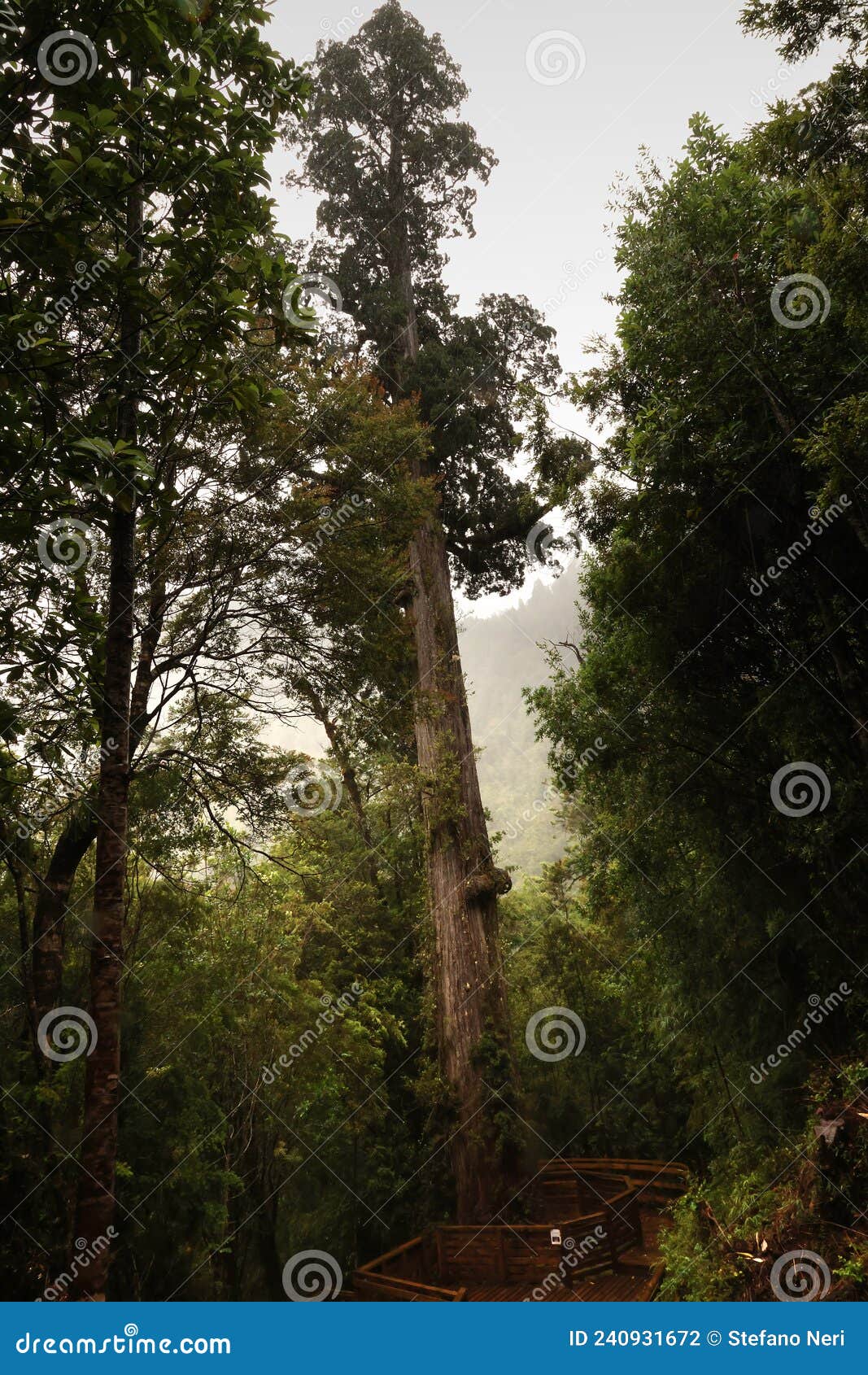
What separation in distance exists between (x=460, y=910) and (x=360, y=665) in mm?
5584

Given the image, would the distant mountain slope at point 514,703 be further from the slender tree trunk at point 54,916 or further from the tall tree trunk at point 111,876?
the tall tree trunk at point 111,876

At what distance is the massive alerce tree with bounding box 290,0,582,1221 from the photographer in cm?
1030

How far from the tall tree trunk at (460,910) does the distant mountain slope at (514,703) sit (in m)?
50.8

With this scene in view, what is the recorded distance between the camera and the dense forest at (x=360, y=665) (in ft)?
12.6

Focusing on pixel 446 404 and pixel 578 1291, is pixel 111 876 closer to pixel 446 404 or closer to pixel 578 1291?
pixel 578 1291

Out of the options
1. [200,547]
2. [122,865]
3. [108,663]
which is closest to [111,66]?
[108,663]

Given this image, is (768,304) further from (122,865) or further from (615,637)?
(122,865)

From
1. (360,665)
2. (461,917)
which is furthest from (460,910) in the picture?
(360,665)

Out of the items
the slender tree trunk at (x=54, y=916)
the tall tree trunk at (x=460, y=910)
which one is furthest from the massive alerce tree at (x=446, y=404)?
the slender tree trunk at (x=54, y=916)

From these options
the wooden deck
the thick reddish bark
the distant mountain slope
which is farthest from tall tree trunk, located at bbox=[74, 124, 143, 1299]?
the distant mountain slope

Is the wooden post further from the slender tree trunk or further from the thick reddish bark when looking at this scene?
the slender tree trunk

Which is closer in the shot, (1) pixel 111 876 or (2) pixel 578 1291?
(1) pixel 111 876

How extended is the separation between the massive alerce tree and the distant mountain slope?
166ft

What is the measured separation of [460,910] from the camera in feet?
35.7
